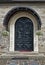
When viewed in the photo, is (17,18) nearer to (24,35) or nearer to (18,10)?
(18,10)

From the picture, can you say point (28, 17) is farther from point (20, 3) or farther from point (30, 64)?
point (30, 64)

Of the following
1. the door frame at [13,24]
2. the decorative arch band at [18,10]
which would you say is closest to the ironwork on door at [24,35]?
the door frame at [13,24]

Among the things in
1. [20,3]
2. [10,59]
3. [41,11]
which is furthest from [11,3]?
[10,59]

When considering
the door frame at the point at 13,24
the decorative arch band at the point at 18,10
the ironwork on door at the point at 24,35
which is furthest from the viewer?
the ironwork on door at the point at 24,35

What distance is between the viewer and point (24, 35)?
1578cm

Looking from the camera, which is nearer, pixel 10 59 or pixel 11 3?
pixel 10 59

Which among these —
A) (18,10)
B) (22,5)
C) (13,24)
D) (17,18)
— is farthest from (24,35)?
(22,5)

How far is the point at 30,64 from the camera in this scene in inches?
516

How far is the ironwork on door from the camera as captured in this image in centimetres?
1572

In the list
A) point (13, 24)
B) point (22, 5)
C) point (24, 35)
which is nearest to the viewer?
point (22, 5)

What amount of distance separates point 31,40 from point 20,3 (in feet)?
7.14

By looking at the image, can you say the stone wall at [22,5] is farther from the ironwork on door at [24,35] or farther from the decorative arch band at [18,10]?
the ironwork on door at [24,35]

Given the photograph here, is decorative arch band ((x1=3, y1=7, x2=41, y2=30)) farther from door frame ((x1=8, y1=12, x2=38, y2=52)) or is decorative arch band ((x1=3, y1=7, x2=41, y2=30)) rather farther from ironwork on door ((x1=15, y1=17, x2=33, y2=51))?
ironwork on door ((x1=15, y1=17, x2=33, y2=51))

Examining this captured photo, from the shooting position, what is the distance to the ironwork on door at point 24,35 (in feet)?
51.6
